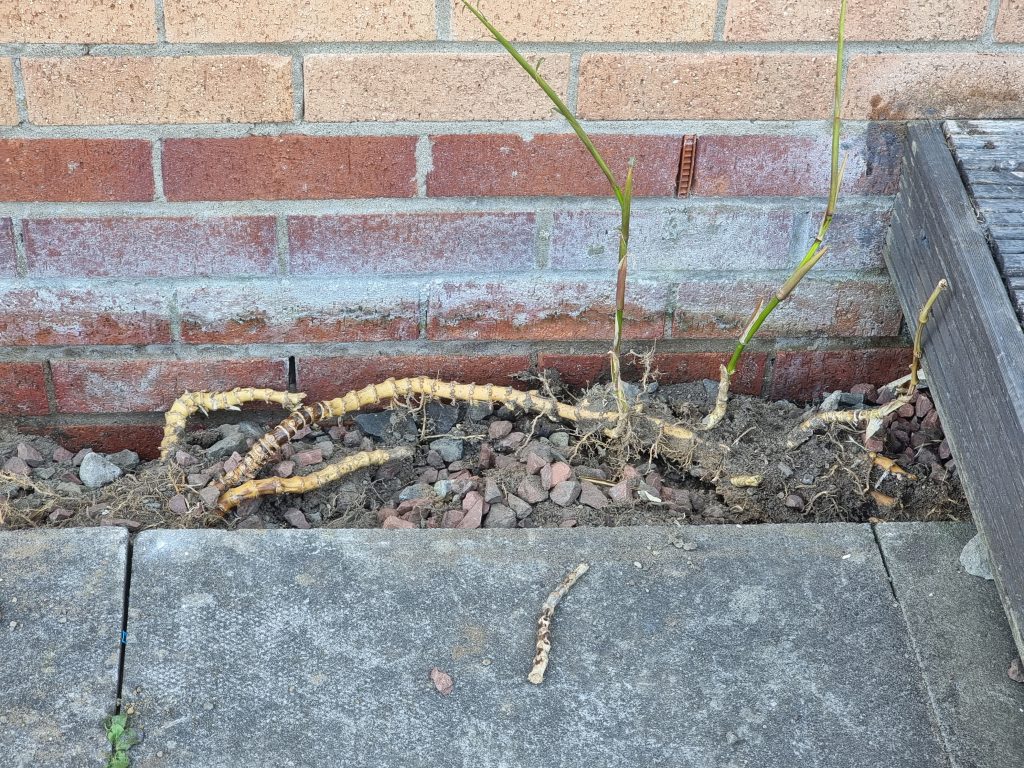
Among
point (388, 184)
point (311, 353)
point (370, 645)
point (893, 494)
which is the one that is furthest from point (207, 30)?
point (893, 494)

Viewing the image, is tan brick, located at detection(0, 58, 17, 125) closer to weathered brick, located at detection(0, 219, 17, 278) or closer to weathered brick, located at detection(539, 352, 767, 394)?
weathered brick, located at detection(0, 219, 17, 278)

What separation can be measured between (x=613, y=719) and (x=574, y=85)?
3.56 ft

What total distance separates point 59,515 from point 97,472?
0.15 m

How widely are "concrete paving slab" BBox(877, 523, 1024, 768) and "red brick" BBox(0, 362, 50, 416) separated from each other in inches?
62.9

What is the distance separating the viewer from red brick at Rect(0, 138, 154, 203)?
1778mm

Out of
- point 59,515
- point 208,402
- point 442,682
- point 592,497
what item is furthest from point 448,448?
point 59,515

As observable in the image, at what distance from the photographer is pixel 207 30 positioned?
67.9 inches

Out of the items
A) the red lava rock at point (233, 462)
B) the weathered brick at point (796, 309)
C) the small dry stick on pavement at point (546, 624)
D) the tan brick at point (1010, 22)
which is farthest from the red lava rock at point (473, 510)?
the tan brick at point (1010, 22)

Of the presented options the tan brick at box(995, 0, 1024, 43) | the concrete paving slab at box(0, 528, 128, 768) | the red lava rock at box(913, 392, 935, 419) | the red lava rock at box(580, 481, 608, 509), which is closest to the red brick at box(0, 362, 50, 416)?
the concrete paving slab at box(0, 528, 128, 768)

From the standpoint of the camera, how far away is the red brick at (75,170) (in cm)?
178

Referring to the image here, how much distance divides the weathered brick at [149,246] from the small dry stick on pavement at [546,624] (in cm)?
83

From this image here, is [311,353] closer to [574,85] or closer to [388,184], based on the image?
[388,184]

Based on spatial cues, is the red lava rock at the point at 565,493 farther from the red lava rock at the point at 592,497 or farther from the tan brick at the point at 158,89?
the tan brick at the point at 158,89

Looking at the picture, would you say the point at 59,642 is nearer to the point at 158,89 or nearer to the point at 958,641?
the point at 158,89
